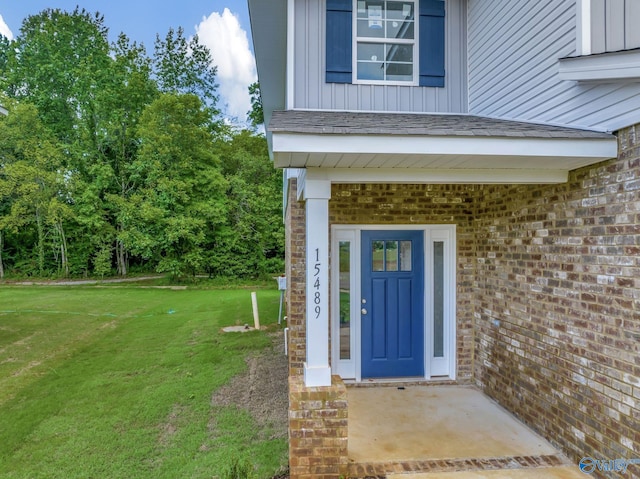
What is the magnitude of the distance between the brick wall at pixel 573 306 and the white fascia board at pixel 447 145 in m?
0.26

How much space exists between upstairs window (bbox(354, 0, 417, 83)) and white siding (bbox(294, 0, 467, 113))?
0.69 feet

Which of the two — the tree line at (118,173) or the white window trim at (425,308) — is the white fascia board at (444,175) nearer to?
the white window trim at (425,308)

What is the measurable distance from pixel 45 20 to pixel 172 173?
550 inches

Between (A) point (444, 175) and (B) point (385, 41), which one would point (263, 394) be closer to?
(A) point (444, 175)

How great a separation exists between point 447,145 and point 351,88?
2411 millimetres

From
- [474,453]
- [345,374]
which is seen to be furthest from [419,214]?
[474,453]

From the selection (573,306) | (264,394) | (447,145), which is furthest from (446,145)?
(264,394)

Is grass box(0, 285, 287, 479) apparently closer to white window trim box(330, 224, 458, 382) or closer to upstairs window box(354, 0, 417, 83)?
white window trim box(330, 224, 458, 382)

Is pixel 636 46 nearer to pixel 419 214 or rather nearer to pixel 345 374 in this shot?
pixel 419 214

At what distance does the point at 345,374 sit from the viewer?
5.39 metres

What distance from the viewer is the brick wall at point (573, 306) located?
295cm

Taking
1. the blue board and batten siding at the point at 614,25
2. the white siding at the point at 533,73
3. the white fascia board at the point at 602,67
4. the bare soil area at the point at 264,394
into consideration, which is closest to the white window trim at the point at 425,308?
the bare soil area at the point at 264,394

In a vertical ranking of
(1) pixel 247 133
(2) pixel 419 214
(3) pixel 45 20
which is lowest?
(2) pixel 419 214

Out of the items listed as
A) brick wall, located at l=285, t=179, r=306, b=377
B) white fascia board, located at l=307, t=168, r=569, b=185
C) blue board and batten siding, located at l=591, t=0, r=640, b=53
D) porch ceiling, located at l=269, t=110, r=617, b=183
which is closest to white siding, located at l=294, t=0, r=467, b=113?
brick wall, located at l=285, t=179, r=306, b=377
